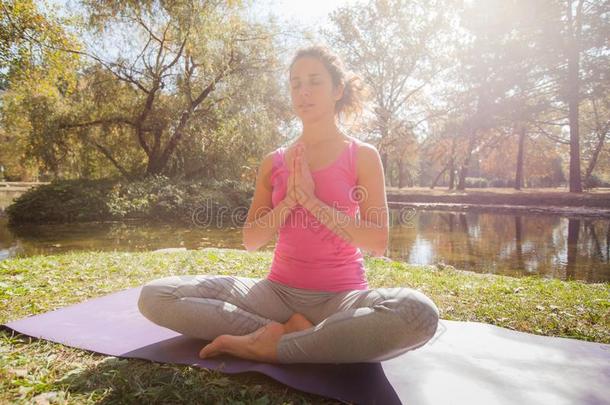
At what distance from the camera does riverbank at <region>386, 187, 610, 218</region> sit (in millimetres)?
15016

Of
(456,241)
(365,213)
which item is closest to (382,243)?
(365,213)

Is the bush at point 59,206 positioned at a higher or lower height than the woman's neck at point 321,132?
A: lower

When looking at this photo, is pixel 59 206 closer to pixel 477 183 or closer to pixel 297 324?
pixel 297 324

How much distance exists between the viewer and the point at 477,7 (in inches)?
805

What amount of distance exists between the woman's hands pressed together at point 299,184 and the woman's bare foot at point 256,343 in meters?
0.66

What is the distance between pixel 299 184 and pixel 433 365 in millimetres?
1230

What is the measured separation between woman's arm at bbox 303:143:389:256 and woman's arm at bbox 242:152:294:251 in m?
0.18

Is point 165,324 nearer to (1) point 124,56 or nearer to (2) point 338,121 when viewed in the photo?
(2) point 338,121

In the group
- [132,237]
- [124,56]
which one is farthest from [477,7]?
[132,237]

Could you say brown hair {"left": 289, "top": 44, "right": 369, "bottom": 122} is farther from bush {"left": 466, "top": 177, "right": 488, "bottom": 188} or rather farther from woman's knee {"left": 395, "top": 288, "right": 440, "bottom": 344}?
bush {"left": 466, "top": 177, "right": 488, "bottom": 188}

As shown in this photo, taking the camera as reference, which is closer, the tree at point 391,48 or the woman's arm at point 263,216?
the woman's arm at point 263,216

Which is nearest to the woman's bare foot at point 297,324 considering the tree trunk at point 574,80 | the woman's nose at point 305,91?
the woman's nose at point 305,91

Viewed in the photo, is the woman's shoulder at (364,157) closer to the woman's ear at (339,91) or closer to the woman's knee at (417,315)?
the woman's ear at (339,91)

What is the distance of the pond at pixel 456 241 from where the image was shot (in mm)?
7211
